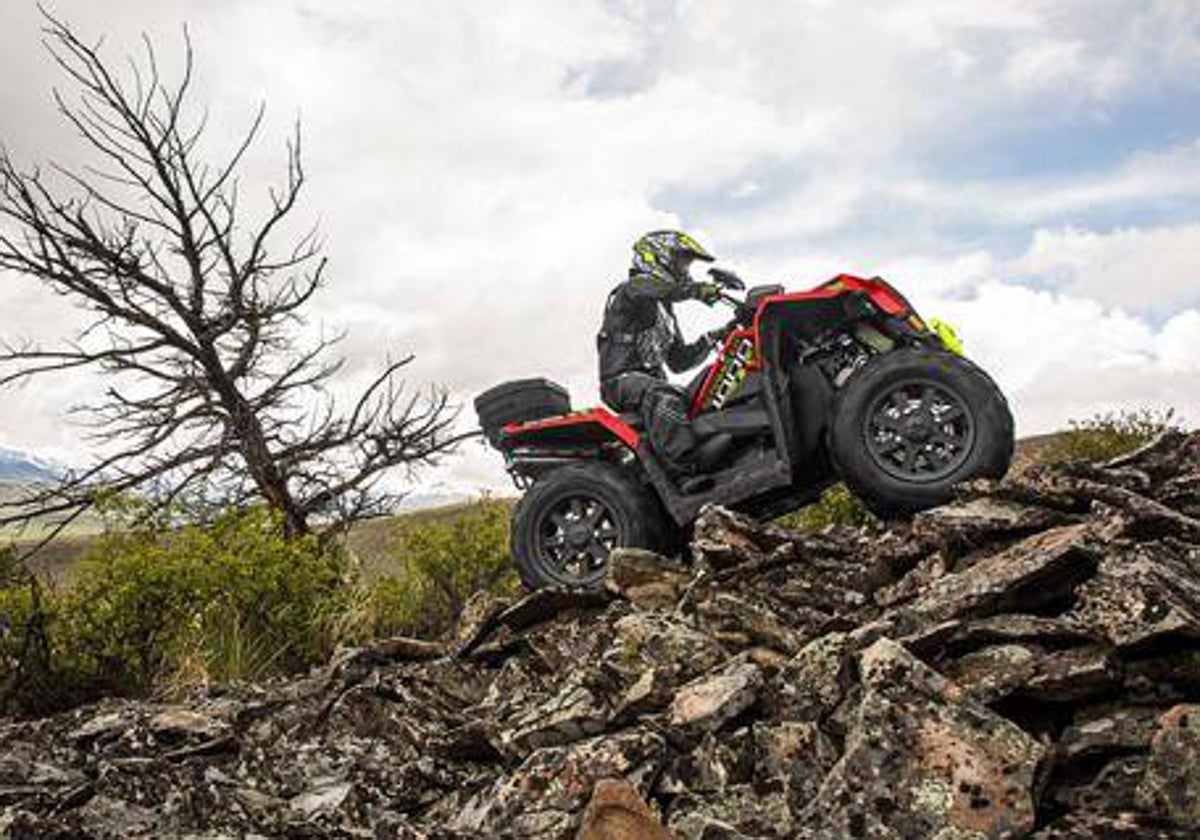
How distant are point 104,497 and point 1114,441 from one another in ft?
43.9

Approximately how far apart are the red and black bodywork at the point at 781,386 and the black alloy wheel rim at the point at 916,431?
490mm

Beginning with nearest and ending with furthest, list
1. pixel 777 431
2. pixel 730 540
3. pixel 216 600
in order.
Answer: pixel 730 540
pixel 777 431
pixel 216 600

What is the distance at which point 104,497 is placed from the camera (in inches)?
470

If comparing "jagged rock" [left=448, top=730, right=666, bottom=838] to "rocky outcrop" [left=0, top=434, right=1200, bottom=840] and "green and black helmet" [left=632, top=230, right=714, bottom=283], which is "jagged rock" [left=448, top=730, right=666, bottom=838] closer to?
"rocky outcrop" [left=0, top=434, right=1200, bottom=840]

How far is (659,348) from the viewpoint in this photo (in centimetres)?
962

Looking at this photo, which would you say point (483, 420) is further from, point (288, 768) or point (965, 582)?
point (965, 582)

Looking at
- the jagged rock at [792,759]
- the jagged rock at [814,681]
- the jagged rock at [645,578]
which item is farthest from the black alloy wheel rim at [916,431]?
the jagged rock at [792,759]

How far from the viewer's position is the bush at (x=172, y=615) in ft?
30.6

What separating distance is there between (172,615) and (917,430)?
6967 millimetres

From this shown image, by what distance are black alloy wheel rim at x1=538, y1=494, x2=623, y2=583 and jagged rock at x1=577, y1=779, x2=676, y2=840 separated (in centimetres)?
493

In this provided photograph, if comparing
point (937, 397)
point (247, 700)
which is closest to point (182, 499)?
point (247, 700)

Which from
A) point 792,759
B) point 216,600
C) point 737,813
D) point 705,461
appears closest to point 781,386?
point 705,461

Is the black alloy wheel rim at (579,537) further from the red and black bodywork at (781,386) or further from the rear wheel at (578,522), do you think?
the red and black bodywork at (781,386)

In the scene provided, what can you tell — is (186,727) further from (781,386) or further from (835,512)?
(835,512)
